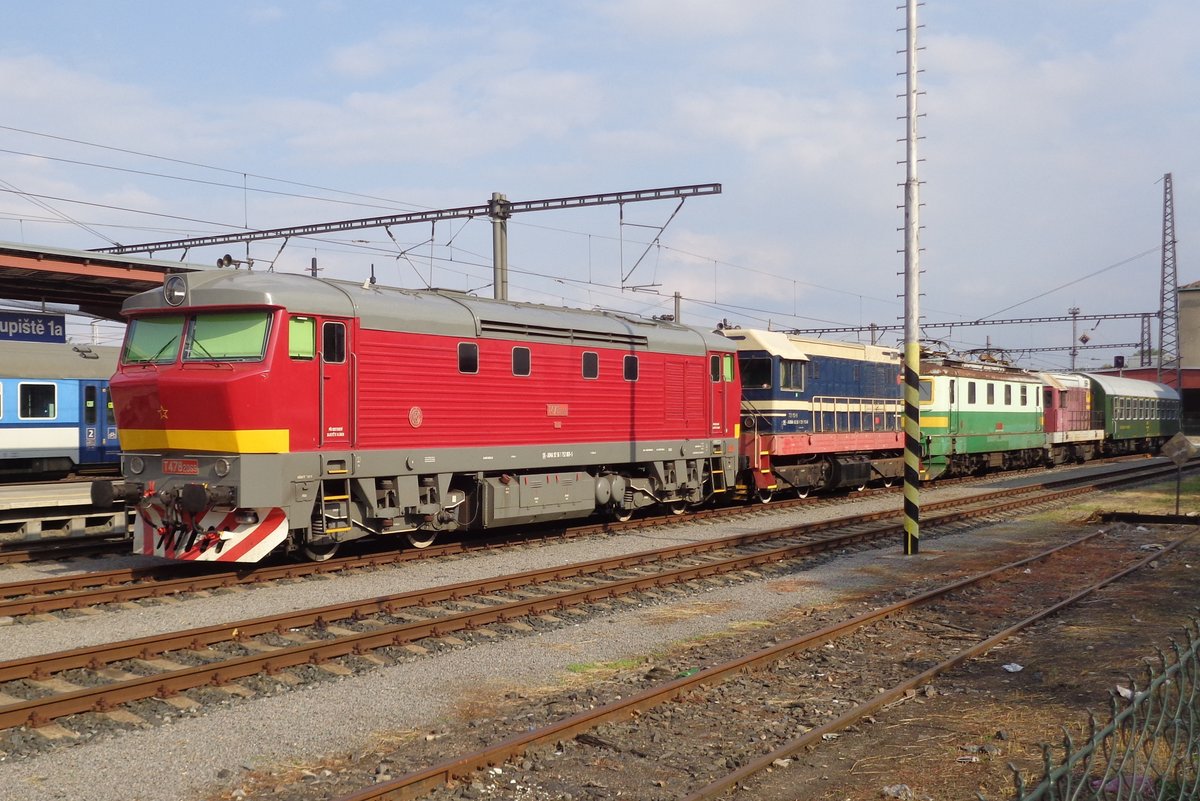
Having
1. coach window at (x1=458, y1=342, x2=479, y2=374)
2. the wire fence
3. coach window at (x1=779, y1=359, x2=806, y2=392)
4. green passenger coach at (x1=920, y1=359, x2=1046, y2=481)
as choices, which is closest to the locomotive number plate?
coach window at (x1=458, y1=342, x2=479, y2=374)

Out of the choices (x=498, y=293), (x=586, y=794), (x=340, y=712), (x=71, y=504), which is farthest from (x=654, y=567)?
(x=498, y=293)

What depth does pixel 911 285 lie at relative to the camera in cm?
1609

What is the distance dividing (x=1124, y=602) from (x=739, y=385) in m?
10.6

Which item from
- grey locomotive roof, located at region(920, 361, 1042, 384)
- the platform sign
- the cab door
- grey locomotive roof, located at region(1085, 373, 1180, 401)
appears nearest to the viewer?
the cab door

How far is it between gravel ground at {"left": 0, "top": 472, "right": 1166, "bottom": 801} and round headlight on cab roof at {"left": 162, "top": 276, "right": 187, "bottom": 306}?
3.97 metres

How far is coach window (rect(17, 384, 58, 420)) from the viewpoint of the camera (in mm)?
25688

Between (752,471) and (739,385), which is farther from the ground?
(739,385)

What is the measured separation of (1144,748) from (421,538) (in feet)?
40.0

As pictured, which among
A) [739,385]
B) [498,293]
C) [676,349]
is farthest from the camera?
[498,293]

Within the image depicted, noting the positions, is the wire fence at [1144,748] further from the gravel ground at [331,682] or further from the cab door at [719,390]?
the cab door at [719,390]

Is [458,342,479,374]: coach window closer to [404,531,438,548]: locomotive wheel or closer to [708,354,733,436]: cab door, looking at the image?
[404,531,438,548]: locomotive wheel

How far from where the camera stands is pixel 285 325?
42.5ft

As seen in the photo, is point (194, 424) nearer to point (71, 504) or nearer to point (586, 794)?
point (71, 504)

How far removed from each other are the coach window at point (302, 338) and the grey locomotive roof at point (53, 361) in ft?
53.4
